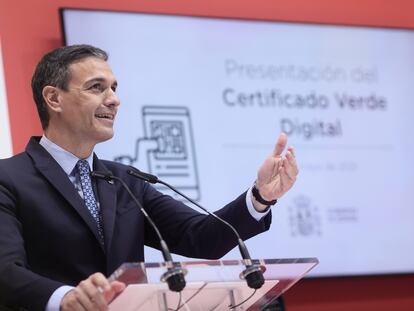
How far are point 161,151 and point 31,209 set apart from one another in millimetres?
1854

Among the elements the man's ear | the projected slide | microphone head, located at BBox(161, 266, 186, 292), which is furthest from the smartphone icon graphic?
microphone head, located at BBox(161, 266, 186, 292)

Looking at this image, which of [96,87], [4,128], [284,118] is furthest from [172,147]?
[96,87]

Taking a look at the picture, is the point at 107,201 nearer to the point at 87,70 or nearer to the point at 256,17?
the point at 87,70

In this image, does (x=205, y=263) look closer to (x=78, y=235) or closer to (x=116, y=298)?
(x=116, y=298)

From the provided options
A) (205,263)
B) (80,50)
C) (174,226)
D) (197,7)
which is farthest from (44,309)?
(197,7)

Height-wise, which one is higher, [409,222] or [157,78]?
[157,78]

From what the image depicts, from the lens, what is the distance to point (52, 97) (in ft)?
9.67

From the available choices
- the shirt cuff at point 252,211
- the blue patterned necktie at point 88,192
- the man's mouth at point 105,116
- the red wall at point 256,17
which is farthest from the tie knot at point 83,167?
the red wall at point 256,17

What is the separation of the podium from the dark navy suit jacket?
0.27 m

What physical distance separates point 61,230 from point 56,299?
0.36 metres

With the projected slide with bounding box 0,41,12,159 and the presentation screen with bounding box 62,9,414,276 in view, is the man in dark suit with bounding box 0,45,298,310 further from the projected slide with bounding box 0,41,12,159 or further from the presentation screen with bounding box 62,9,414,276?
the presentation screen with bounding box 62,9,414,276

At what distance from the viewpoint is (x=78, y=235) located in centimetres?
263

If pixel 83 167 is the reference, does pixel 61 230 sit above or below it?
below

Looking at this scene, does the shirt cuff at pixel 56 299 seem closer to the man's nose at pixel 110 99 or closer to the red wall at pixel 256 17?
the man's nose at pixel 110 99
